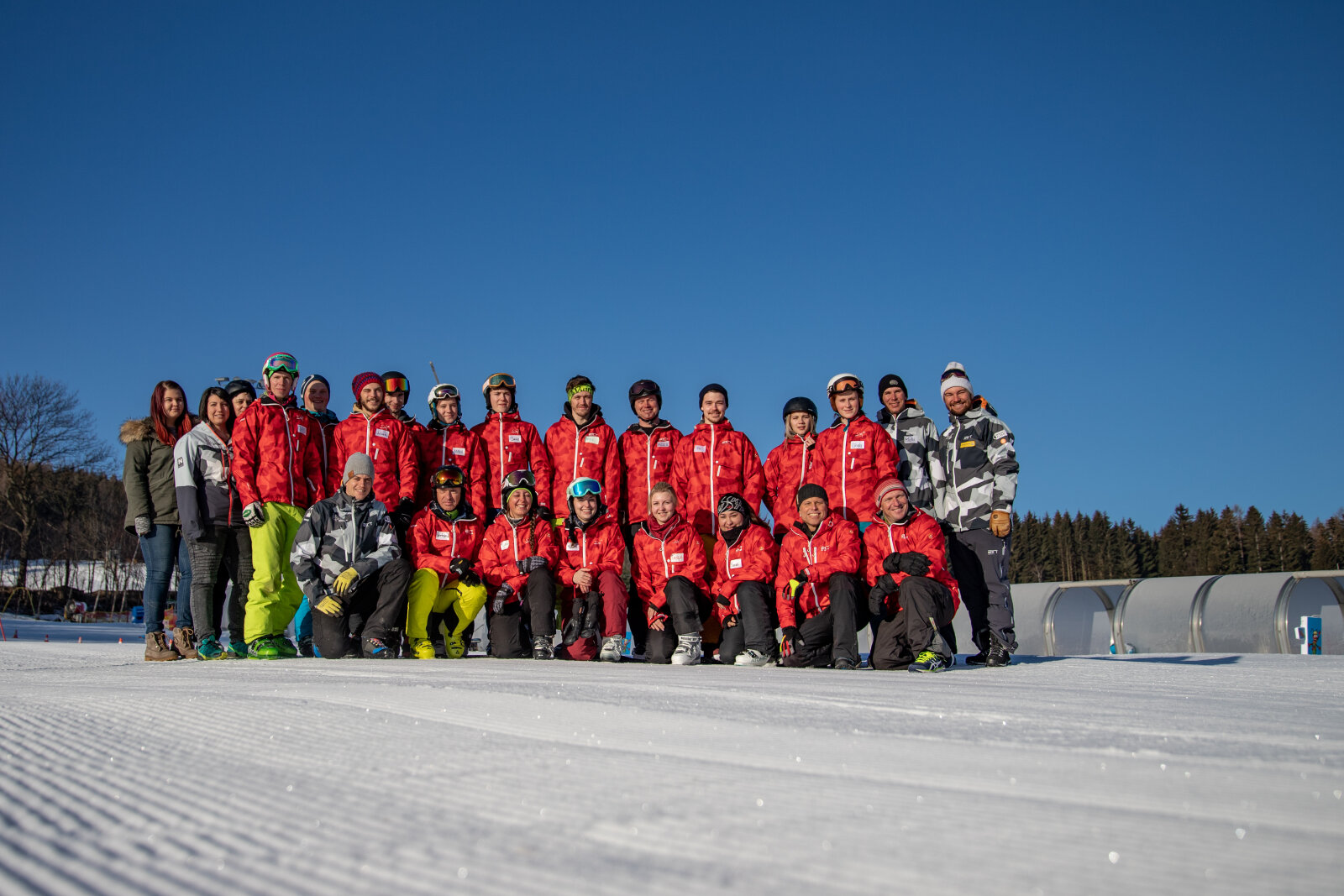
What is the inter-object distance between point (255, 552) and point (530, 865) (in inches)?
206

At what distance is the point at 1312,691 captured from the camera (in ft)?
10.4

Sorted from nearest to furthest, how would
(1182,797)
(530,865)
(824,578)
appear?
(530,865) < (1182,797) < (824,578)

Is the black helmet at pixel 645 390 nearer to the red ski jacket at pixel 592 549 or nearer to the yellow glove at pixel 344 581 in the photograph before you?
the red ski jacket at pixel 592 549

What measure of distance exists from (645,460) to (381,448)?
6.26 feet

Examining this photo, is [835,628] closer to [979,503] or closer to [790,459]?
[979,503]

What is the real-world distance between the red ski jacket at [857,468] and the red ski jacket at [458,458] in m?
2.50

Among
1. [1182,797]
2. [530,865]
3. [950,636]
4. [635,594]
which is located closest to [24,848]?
[530,865]

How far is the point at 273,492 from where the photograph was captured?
561cm

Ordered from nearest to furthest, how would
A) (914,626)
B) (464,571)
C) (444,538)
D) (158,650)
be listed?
(914,626)
(158,650)
(464,571)
(444,538)

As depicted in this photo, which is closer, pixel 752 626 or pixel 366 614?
pixel 752 626

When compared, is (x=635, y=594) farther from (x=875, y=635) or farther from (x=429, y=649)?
(x=875, y=635)

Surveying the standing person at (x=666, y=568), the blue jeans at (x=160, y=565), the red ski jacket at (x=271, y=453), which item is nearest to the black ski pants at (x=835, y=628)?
the standing person at (x=666, y=568)

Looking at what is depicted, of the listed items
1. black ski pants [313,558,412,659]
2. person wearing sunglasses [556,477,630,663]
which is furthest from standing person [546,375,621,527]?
black ski pants [313,558,412,659]

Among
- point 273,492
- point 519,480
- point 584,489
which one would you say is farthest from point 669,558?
point 273,492
